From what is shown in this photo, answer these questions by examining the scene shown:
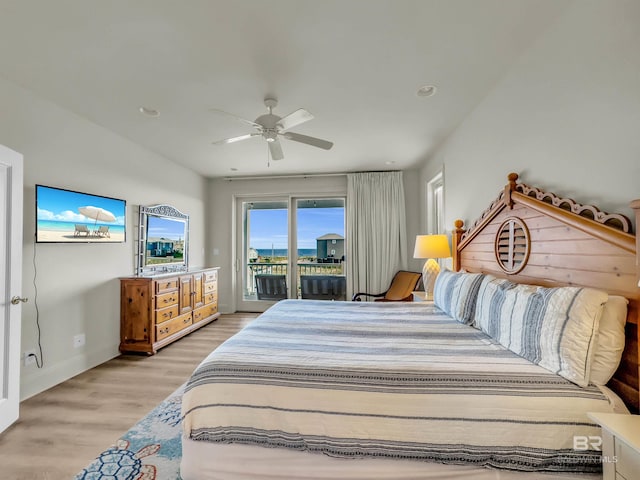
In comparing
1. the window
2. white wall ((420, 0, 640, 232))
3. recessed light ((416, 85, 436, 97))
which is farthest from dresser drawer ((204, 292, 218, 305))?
white wall ((420, 0, 640, 232))

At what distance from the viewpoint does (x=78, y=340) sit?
2912mm

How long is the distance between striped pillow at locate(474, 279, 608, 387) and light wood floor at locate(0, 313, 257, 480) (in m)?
2.56

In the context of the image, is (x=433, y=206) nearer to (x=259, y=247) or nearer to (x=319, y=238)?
(x=319, y=238)

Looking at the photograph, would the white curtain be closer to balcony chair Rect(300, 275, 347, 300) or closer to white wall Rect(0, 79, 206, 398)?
balcony chair Rect(300, 275, 347, 300)

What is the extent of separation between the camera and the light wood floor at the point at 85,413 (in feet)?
5.58

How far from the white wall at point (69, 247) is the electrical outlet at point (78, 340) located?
1.7 inches

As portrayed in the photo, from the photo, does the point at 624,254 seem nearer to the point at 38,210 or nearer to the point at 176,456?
the point at 176,456

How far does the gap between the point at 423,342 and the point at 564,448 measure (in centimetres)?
72

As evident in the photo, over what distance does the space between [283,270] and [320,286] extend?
91 cm

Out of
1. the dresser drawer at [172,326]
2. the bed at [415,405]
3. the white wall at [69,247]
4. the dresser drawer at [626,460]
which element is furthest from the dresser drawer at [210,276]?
the dresser drawer at [626,460]

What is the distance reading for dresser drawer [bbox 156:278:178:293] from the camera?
11.5 feet

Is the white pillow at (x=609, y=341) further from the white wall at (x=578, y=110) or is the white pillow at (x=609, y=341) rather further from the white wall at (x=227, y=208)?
the white wall at (x=227, y=208)

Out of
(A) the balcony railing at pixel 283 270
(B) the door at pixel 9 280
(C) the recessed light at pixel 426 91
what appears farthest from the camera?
(A) the balcony railing at pixel 283 270

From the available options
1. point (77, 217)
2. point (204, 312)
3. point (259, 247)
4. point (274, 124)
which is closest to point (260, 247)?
point (259, 247)
